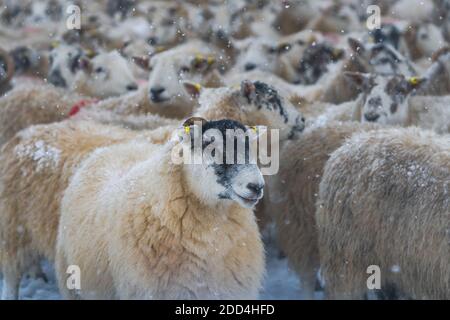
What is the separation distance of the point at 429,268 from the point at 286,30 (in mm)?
9964

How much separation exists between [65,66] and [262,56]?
97.7 inches

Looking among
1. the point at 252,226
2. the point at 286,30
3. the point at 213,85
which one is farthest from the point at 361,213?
the point at 286,30

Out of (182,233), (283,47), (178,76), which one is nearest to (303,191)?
(182,233)

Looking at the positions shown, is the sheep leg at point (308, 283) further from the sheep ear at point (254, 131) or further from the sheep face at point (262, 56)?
the sheep face at point (262, 56)

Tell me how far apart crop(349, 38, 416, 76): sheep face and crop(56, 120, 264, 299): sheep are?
12.6 feet

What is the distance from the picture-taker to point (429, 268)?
372 cm

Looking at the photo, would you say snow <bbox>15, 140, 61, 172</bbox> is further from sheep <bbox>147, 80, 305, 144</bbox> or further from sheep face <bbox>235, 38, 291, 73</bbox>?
sheep face <bbox>235, 38, 291, 73</bbox>

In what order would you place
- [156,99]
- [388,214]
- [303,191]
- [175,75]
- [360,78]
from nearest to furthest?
1. [388,214]
2. [303,191]
3. [360,78]
4. [156,99]
5. [175,75]

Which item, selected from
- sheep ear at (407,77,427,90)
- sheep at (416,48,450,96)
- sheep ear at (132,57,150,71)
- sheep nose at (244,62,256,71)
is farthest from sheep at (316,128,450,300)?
sheep nose at (244,62,256,71)

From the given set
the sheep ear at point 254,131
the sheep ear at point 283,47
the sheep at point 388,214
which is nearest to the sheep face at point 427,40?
the sheep ear at point 283,47

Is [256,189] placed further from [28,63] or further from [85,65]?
[28,63]

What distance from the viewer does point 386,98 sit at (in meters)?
5.76

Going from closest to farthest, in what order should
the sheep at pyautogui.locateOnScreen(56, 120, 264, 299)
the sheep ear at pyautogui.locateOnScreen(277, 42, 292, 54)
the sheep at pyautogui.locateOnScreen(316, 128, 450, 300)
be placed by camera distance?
the sheep at pyautogui.locateOnScreen(56, 120, 264, 299), the sheep at pyautogui.locateOnScreen(316, 128, 450, 300), the sheep ear at pyautogui.locateOnScreen(277, 42, 292, 54)

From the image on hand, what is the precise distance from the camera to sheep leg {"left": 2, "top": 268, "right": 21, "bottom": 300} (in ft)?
15.4
